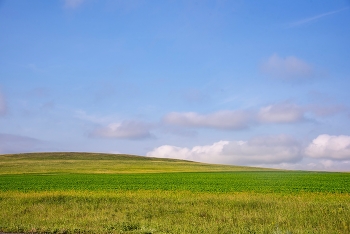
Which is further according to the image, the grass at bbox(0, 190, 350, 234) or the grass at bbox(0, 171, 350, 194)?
the grass at bbox(0, 171, 350, 194)

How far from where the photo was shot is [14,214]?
17.6m

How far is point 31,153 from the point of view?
4673 inches

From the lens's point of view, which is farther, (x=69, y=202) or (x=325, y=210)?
(x=69, y=202)

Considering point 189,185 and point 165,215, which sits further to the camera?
point 189,185

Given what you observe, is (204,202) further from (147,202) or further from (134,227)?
(134,227)

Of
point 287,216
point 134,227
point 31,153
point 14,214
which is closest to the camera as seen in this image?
point 134,227

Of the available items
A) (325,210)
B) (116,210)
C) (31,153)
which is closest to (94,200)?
(116,210)

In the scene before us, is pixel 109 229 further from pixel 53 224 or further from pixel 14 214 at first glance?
pixel 14 214

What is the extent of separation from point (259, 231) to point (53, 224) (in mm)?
8434

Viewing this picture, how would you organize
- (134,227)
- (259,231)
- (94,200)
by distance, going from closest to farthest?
(259,231) → (134,227) → (94,200)

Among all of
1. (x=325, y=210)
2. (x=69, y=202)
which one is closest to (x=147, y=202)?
(x=69, y=202)

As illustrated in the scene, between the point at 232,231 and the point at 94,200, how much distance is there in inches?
427

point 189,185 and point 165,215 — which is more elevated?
point 165,215

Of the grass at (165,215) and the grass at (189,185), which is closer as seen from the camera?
the grass at (165,215)
